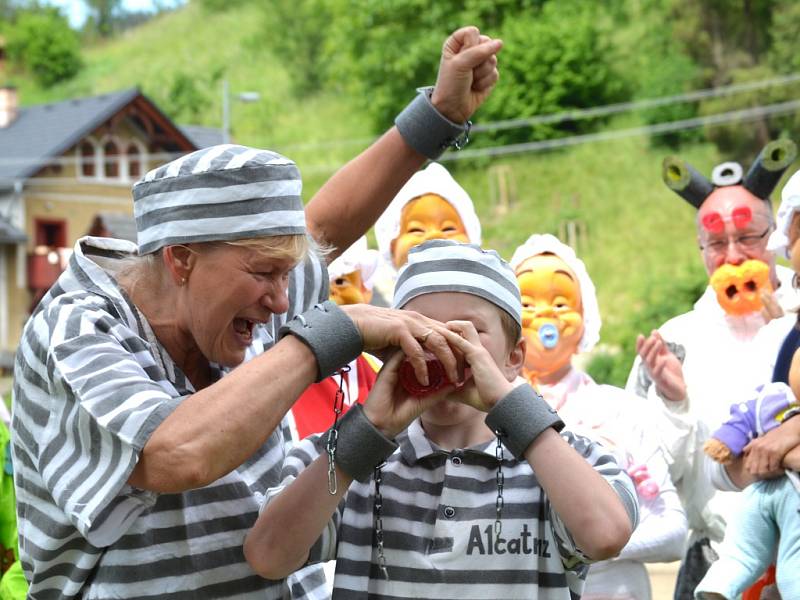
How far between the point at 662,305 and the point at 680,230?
31.3 ft

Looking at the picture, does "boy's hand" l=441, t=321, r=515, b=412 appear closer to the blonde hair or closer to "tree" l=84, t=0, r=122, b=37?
the blonde hair

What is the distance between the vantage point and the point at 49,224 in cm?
3203

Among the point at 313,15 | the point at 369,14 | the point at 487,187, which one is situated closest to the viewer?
the point at 487,187

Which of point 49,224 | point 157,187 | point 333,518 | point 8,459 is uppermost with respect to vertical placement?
point 157,187

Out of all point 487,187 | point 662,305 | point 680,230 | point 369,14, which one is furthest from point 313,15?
point 662,305

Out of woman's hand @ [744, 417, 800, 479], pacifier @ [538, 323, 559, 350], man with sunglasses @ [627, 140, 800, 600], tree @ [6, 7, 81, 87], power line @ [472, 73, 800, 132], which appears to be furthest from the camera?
tree @ [6, 7, 81, 87]

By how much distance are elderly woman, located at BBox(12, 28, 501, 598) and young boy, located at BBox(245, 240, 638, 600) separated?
0.40 ft

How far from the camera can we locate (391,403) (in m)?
2.29

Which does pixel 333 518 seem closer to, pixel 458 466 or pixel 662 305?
pixel 458 466

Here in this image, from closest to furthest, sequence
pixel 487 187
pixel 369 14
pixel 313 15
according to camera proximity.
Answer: pixel 487 187, pixel 369 14, pixel 313 15

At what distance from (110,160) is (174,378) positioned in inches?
1219

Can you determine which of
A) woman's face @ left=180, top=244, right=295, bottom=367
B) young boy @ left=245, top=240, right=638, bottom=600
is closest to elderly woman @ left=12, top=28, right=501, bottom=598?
woman's face @ left=180, top=244, right=295, bottom=367

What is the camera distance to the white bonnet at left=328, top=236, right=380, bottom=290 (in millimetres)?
5004

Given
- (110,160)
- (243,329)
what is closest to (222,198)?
(243,329)
